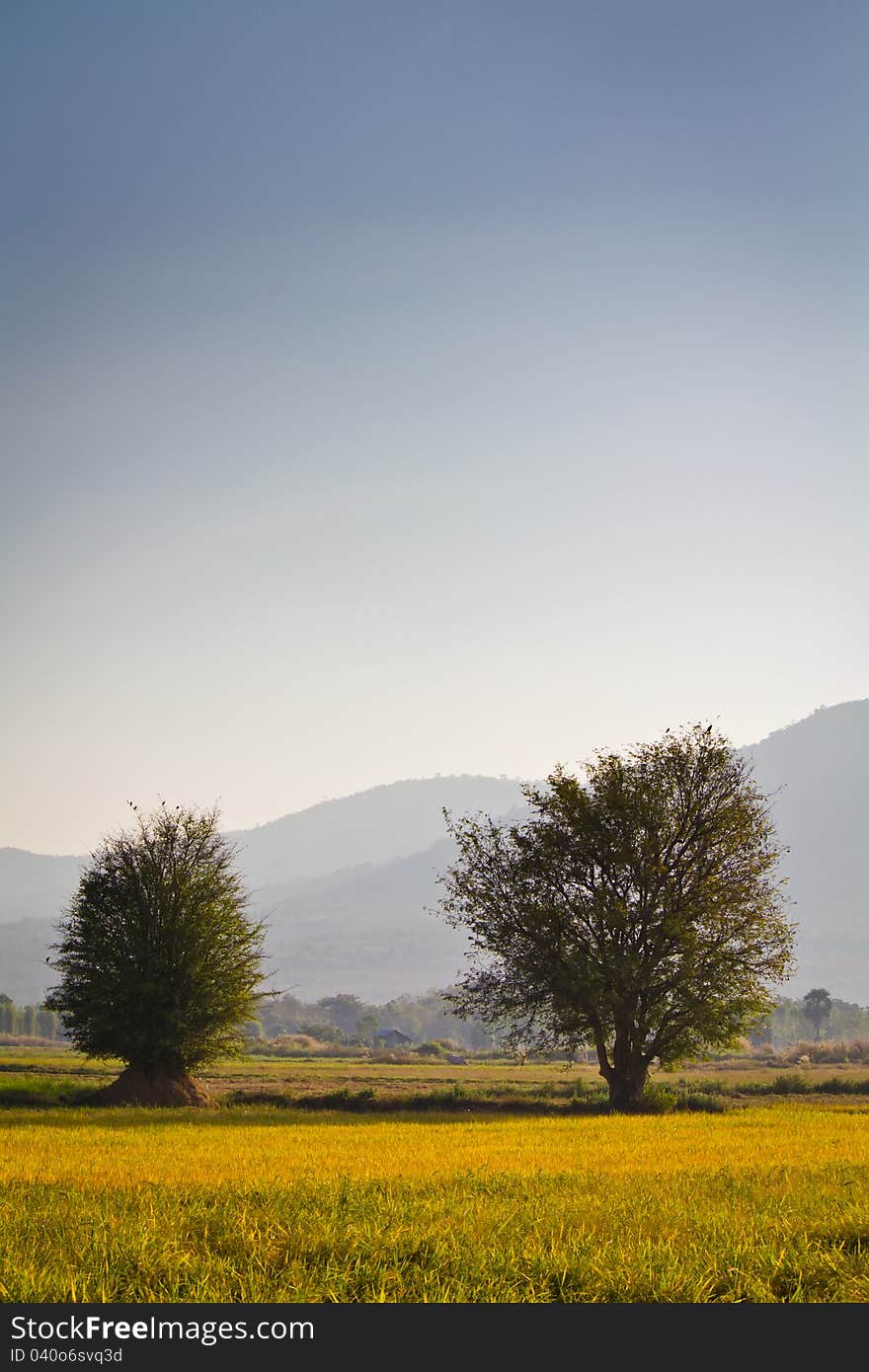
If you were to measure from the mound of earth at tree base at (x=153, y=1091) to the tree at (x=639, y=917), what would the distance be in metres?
10.8

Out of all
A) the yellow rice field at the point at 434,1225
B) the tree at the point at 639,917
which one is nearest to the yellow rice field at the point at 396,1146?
the yellow rice field at the point at 434,1225

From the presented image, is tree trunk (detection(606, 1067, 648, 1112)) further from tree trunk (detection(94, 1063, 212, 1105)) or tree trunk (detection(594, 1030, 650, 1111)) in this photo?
tree trunk (detection(94, 1063, 212, 1105))

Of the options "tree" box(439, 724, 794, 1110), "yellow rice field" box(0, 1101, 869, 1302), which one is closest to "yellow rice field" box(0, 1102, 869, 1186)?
"yellow rice field" box(0, 1101, 869, 1302)

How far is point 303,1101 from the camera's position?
44844 millimetres

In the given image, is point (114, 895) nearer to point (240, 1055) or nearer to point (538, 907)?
point (240, 1055)

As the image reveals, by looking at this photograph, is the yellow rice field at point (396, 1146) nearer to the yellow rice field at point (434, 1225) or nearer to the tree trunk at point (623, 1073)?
the yellow rice field at point (434, 1225)

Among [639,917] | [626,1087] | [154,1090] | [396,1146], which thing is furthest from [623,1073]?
[396,1146]

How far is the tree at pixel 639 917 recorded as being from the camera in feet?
133

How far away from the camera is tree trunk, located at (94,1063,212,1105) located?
42.0m

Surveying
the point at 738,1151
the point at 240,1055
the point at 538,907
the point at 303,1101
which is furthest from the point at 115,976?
the point at 738,1151

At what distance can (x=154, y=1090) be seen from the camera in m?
42.5

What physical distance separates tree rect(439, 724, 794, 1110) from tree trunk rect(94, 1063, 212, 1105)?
1084cm

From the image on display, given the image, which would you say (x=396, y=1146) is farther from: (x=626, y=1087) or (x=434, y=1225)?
(x=626, y=1087)

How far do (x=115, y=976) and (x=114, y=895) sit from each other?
328 cm
